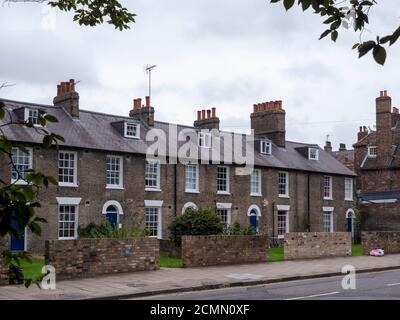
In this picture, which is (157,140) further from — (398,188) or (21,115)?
(398,188)

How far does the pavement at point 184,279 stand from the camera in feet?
49.6

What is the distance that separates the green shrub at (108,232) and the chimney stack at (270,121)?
58.7ft

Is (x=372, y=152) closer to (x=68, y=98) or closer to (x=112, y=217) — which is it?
(x=112, y=217)

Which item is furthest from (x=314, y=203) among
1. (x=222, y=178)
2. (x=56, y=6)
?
(x=56, y=6)

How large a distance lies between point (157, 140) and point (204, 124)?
5.64m

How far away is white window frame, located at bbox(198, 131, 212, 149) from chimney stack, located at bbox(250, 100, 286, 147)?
723 cm

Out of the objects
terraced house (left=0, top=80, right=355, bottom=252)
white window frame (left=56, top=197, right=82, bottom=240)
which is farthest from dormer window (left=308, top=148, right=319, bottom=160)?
white window frame (left=56, top=197, right=82, bottom=240)

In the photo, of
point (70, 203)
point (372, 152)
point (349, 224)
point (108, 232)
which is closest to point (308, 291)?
point (108, 232)

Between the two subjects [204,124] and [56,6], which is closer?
[56,6]

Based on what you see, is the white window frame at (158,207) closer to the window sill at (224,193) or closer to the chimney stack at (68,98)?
the window sill at (224,193)

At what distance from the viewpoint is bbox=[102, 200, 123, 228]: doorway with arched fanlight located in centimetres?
2995

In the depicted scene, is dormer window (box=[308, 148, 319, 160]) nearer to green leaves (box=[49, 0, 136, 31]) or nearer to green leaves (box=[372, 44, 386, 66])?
green leaves (box=[49, 0, 136, 31])

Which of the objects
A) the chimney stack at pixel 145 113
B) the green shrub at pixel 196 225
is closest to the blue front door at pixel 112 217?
the green shrub at pixel 196 225

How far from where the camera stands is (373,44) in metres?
3.62
